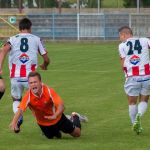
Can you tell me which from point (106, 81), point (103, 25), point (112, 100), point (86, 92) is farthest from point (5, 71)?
point (103, 25)

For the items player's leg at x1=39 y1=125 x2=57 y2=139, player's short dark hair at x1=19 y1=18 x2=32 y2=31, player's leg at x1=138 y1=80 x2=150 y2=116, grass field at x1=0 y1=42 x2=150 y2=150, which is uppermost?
player's short dark hair at x1=19 y1=18 x2=32 y2=31

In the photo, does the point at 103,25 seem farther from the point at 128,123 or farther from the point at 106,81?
the point at 128,123

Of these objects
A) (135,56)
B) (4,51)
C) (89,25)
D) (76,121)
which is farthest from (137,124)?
(89,25)

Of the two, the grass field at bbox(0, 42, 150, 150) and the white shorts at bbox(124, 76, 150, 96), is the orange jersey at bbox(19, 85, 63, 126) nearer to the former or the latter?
the grass field at bbox(0, 42, 150, 150)

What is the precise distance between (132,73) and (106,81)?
401 inches

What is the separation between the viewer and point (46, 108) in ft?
36.6

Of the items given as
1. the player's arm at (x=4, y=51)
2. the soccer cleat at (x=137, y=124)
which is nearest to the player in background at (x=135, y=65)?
the soccer cleat at (x=137, y=124)

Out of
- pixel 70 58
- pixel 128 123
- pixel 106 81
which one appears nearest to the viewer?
pixel 128 123

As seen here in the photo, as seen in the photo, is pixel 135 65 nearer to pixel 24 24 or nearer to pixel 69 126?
pixel 69 126

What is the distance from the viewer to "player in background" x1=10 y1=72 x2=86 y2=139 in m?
10.7

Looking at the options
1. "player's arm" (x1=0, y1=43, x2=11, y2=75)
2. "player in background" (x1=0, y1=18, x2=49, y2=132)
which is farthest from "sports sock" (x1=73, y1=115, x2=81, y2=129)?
"player's arm" (x1=0, y1=43, x2=11, y2=75)

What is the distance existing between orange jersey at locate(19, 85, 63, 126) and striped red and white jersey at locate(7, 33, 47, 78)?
190 centimetres

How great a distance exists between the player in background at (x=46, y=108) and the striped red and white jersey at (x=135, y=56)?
1454mm

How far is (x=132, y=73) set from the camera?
12.1 meters
